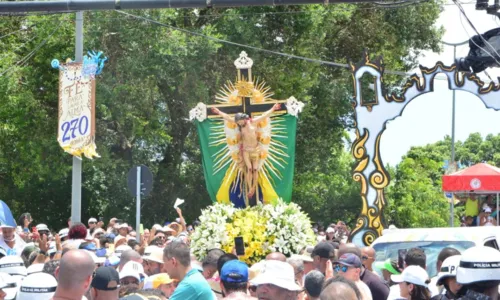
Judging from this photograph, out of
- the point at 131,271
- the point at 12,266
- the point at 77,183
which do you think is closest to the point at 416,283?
the point at 131,271

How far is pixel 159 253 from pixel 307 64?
21345 millimetres

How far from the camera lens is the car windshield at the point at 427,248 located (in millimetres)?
10617

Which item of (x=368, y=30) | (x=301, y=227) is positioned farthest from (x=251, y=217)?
(x=368, y=30)

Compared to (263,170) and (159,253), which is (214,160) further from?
(159,253)

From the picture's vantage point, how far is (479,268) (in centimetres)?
521

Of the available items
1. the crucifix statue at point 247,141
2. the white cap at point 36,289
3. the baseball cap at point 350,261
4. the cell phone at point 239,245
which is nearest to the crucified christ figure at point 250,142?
the crucifix statue at point 247,141

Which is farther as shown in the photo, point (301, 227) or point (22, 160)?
point (22, 160)

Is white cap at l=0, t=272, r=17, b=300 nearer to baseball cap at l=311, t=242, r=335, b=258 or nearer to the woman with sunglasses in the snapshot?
the woman with sunglasses

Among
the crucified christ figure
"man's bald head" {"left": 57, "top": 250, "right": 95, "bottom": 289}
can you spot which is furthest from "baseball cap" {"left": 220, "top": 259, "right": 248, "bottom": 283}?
the crucified christ figure

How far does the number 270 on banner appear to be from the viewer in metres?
17.3

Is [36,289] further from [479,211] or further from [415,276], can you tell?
[479,211]

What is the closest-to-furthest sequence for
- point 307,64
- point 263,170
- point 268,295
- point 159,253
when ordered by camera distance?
point 268,295 → point 159,253 → point 263,170 → point 307,64

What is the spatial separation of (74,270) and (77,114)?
12.3m

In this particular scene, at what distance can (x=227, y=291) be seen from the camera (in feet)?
21.4
